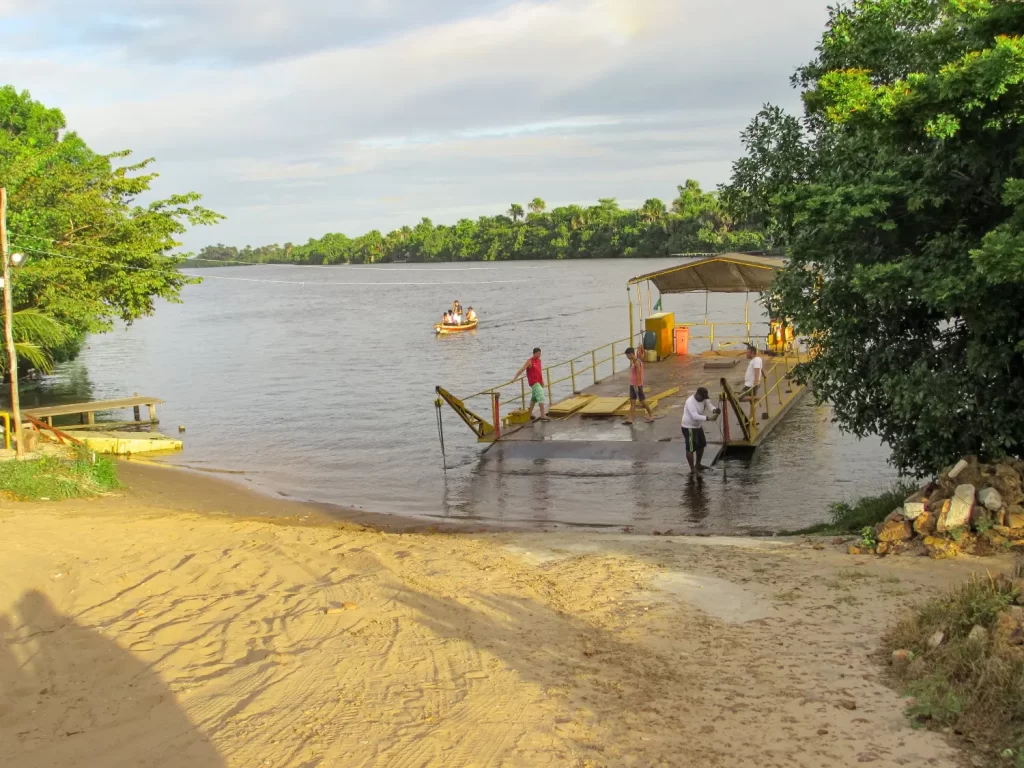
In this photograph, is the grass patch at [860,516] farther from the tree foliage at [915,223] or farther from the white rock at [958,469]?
the white rock at [958,469]

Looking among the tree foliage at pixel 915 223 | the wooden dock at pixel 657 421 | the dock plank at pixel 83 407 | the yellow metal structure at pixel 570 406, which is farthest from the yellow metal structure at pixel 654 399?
the dock plank at pixel 83 407

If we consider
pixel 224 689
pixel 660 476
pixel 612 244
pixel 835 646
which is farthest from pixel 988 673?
pixel 612 244

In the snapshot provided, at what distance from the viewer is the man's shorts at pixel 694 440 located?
15875 millimetres

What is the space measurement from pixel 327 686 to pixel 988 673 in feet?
13.8

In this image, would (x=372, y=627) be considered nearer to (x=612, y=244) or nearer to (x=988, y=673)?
(x=988, y=673)

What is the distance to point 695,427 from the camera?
15.9m

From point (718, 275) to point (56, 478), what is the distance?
1908cm

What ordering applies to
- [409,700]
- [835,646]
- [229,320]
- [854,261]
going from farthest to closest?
[229,320]
[854,261]
[835,646]
[409,700]

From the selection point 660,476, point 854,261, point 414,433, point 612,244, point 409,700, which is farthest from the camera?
point 612,244

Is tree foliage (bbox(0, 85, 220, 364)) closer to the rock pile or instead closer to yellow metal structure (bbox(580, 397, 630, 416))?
yellow metal structure (bbox(580, 397, 630, 416))

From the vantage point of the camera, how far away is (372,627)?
7.32 m

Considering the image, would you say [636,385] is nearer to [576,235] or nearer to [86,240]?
[86,240]

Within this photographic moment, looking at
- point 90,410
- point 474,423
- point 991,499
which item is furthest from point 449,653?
point 90,410

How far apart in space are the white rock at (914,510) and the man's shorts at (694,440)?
22.5 feet
